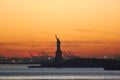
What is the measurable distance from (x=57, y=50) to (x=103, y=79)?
91314 mm

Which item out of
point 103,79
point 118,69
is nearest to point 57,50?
point 118,69

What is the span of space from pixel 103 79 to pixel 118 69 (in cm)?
9320

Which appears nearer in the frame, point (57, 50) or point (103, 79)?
point (103, 79)

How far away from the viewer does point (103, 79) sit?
10688cm

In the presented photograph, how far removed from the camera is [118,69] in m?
199

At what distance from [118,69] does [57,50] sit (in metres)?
27.8

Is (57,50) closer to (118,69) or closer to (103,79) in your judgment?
(118,69)

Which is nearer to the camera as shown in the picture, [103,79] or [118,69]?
[103,79]

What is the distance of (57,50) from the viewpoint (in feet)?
648
